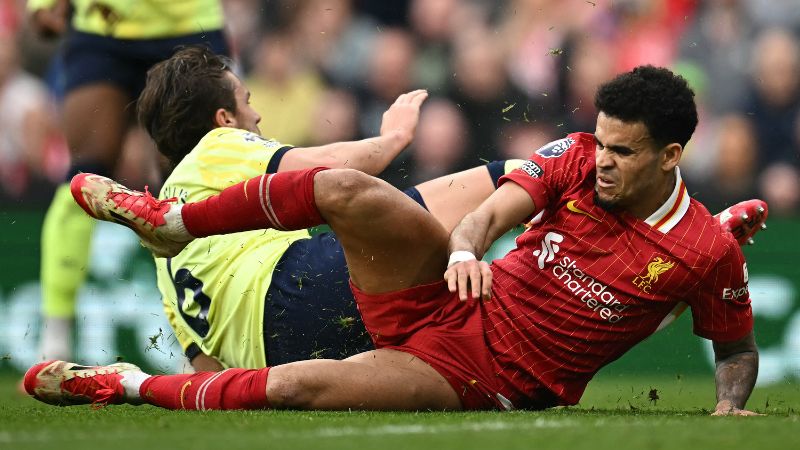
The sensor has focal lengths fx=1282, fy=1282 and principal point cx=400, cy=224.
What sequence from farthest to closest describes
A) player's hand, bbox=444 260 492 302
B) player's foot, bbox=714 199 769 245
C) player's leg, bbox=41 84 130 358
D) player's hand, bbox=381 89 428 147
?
player's leg, bbox=41 84 130 358, player's hand, bbox=381 89 428 147, player's foot, bbox=714 199 769 245, player's hand, bbox=444 260 492 302

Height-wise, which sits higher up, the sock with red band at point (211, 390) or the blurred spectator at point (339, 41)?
the blurred spectator at point (339, 41)

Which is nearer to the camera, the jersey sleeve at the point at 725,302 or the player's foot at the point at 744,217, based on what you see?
the jersey sleeve at the point at 725,302

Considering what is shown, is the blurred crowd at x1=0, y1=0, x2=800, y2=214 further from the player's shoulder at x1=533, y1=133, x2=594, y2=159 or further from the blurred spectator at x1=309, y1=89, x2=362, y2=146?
the player's shoulder at x1=533, y1=133, x2=594, y2=159

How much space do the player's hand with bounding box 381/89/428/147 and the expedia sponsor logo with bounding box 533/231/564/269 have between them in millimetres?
1080

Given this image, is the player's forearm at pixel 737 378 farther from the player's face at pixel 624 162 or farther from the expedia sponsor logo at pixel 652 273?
the player's face at pixel 624 162

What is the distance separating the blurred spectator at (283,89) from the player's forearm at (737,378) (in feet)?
14.6

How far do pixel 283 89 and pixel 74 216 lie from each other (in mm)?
2201

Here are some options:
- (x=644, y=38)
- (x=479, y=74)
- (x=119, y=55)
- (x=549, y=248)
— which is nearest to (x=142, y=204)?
(x=549, y=248)

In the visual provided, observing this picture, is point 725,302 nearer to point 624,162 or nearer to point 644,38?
point 624,162

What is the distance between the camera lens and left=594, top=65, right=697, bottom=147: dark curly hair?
4770mm

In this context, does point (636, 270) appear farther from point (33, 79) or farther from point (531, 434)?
point (33, 79)

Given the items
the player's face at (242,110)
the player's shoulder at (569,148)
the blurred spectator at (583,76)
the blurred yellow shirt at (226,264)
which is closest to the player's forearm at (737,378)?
the player's shoulder at (569,148)

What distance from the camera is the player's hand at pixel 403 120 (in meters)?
5.86

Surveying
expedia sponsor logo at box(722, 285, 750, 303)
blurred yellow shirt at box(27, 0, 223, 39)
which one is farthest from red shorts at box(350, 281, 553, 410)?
blurred yellow shirt at box(27, 0, 223, 39)
